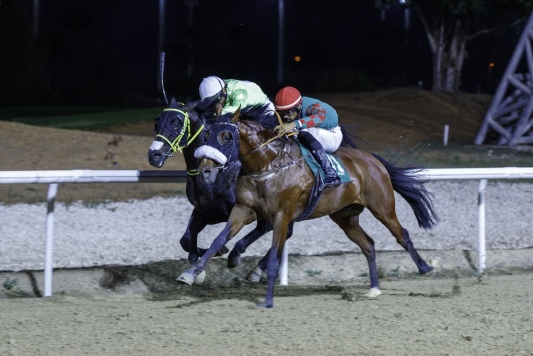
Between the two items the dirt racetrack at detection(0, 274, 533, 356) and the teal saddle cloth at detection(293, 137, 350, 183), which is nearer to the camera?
the dirt racetrack at detection(0, 274, 533, 356)

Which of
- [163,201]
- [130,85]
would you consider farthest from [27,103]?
[163,201]

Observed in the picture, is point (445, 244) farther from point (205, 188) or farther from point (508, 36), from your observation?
point (508, 36)

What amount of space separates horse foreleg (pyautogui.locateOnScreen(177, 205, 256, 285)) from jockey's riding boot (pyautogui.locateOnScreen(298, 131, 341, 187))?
66cm

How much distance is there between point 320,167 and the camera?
723 centimetres

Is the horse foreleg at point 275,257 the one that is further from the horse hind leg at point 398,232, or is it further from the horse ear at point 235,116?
the horse hind leg at point 398,232

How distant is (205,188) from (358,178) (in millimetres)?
1304

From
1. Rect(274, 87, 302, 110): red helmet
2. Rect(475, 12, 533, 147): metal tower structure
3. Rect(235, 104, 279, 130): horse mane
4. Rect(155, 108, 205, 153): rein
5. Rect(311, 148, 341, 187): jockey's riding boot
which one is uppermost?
Rect(274, 87, 302, 110): red helmet

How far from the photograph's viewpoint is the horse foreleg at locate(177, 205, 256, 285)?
659cm

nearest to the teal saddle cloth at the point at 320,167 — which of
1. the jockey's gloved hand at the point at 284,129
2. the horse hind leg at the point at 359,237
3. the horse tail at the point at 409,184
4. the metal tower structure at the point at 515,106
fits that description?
the jockey's gloved hand at the point at 284,129

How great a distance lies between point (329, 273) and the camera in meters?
8.38

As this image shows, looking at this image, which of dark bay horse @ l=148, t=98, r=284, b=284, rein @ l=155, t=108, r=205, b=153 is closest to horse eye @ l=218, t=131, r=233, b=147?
dark bay horse @ l=148, t=98, r=284, b=284

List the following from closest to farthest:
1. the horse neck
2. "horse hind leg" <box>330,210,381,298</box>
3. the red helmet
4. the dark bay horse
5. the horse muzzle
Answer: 1. the horse muzzle
2. the dark bay horse
3. the horse neck
4. the red helmet
5. "horse hind leg" <box>330,210,381,298</box>

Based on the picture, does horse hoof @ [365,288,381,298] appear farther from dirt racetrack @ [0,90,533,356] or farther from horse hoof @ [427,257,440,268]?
horse hoof @ [427,257,440,268]

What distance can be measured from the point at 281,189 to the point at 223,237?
1.82 ft
